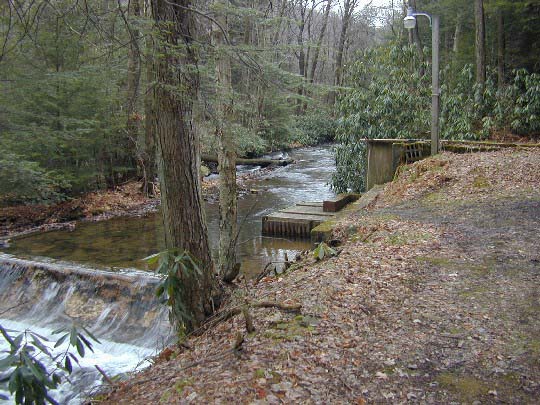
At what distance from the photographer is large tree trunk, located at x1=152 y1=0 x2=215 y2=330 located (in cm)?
429

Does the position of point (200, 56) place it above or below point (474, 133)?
above

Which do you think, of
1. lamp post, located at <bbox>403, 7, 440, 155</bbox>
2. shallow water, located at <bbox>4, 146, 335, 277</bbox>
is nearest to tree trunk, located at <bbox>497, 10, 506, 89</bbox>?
shallow water, located at <bbox>4, 146, 335, 277</bbox>

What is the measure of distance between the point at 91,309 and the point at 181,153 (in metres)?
3.82

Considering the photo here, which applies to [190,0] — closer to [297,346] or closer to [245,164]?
[297,346]

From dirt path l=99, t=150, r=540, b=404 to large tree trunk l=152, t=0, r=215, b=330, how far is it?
1.50 feet

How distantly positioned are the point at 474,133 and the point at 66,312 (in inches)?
501

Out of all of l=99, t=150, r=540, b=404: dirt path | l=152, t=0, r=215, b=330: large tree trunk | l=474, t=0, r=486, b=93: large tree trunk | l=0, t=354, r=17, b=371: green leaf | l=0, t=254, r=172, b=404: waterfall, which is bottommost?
Result: l=0, t=254, r=172, b=404: waterfall

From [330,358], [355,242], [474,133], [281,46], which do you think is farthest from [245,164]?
[330,358]

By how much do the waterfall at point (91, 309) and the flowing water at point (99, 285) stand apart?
0.01m

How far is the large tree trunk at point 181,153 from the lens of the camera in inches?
169

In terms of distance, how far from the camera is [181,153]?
4.77 metres

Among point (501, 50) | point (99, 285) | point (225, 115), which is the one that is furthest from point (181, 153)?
point (501, 50)

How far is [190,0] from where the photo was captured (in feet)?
15.0

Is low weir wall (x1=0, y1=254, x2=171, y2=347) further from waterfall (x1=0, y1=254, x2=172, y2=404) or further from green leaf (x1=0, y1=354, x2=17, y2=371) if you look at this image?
green leaf (x1=0, y1=354, x2=17, y2=371)
